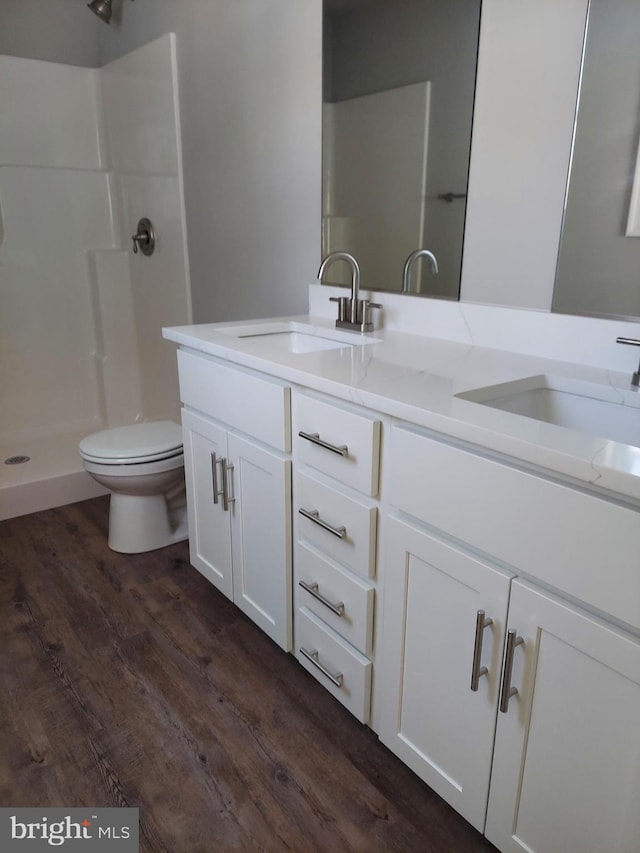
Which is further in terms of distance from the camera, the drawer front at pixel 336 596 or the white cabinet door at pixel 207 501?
the white cabinet door at pixel 207 501

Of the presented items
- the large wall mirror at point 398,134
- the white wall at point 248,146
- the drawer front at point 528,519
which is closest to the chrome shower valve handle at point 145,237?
the white wall at point 248,146

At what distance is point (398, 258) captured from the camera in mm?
1828

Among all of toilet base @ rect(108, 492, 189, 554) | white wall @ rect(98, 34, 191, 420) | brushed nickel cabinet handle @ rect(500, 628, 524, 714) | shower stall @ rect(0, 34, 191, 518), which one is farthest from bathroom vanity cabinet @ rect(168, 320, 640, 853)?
shower stall @ rect(0, 34, 191, 518)

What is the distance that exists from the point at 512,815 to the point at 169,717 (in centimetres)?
83

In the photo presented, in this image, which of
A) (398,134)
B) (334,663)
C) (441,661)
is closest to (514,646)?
(441,661)

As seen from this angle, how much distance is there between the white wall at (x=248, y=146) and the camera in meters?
2.00

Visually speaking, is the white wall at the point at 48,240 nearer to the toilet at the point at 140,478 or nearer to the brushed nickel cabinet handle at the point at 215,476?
the toilet at the point at 140,478

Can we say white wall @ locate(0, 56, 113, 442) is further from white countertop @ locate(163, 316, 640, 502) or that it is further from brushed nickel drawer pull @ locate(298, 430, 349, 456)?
brushed nickel drawer pull @ locate(298, 430, 349, 456)

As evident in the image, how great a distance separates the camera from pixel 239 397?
1.60m

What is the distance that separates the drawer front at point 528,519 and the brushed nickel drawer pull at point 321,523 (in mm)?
212

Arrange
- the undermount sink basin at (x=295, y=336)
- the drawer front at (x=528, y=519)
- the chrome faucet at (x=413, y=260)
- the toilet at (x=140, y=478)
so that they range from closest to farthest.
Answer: the drawer front at (x=528, y=519) → the chrome faucet at (x=413, y=260) → the undermount sink basin at (x=295, y=336) → the toilet at (x=140, y=478)

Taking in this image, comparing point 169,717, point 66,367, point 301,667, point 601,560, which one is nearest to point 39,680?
point 169,717

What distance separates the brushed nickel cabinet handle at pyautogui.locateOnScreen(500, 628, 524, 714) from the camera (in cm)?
99

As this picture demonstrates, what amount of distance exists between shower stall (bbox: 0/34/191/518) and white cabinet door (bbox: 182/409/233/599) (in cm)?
99
